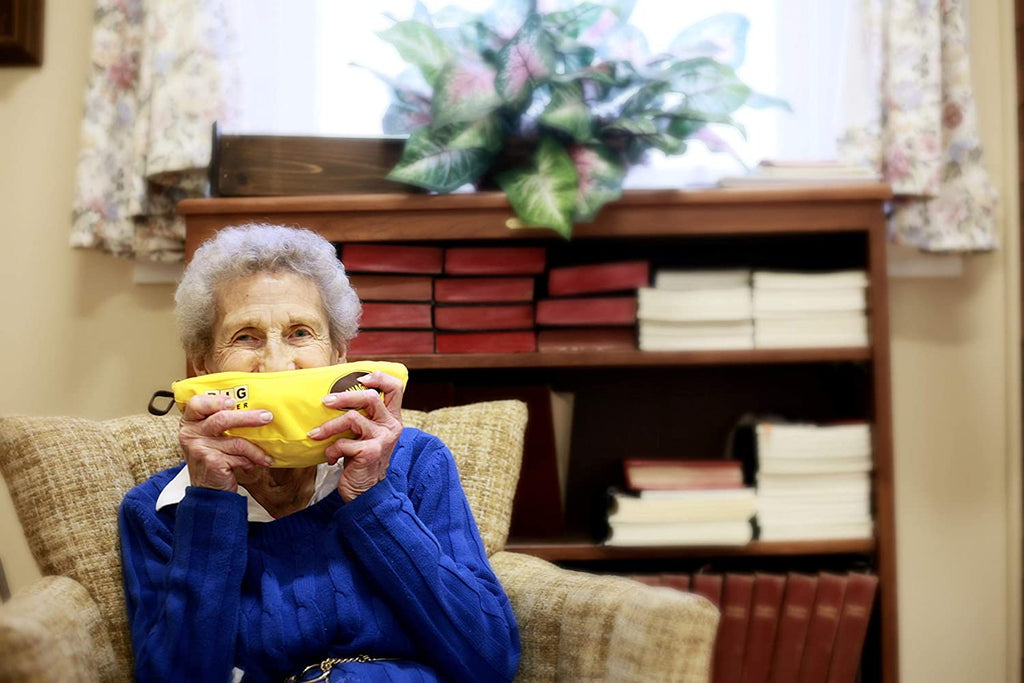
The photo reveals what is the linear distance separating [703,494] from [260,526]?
986mm

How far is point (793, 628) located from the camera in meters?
1.96

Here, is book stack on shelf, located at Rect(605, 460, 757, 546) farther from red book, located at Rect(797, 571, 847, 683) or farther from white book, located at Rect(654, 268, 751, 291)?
white book, located at Rect(654, 268, 751, 291)

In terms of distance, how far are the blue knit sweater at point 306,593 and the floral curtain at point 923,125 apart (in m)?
1.38

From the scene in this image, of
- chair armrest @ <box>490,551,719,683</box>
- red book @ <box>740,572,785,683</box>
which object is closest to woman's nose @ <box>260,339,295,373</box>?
chair armrest @ <box>490,551,719,683</box>

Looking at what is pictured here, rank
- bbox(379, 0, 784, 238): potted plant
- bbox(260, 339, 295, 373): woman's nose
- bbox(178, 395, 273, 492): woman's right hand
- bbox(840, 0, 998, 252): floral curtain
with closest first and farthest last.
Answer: bbox(178, 395, 273, 492): woman's right hand < bbox(260, 339, 295, 373): woman's nose < bbox(379, 0, 784, 238): potted plant < bbox(840, 0, 998, 252): floral curtain

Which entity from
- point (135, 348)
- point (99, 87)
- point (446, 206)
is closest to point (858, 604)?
point (446, 206)

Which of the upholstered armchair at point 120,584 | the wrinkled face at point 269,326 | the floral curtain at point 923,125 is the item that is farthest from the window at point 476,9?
the wrinkled face at point 269,326

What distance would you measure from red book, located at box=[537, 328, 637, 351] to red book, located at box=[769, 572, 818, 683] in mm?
574

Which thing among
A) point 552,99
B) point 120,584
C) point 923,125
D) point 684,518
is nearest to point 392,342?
point 552,99

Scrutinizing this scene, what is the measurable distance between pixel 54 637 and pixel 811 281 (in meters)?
1.50

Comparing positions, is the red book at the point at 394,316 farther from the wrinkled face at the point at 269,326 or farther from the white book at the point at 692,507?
the wrinkled face at the point at 269,326

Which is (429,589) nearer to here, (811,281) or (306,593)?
(306,593)

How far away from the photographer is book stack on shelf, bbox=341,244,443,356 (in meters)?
1.96

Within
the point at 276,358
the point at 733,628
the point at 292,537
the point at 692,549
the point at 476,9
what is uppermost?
the point at 476,9
